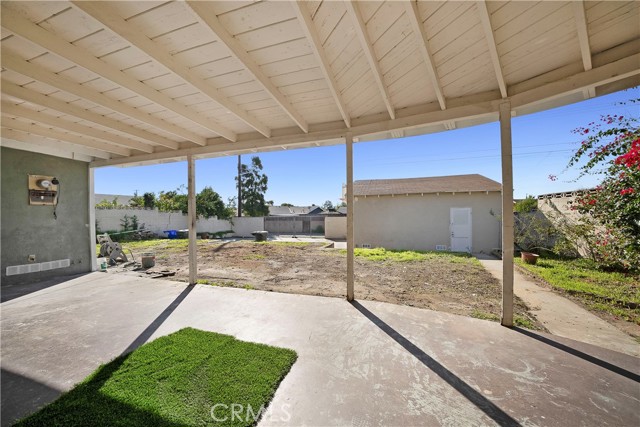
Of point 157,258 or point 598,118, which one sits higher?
point 598,118

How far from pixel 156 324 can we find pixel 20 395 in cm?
136

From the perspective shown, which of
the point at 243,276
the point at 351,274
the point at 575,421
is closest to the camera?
the point at 575,421

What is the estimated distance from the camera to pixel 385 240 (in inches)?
473

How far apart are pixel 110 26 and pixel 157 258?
857 cm

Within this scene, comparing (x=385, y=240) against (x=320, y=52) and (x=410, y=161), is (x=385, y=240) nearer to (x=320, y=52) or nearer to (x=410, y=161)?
(x=320, y=52)

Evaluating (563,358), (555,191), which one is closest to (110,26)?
(563,358)

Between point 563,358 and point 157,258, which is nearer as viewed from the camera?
point 563,358

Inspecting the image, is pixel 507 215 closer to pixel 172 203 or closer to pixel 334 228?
pixel 334 228

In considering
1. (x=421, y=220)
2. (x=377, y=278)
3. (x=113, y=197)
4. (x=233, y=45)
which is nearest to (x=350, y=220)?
(x=377, y=278)

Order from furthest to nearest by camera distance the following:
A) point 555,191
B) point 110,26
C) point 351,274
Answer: point 555,191, point 351,274, point 110,26

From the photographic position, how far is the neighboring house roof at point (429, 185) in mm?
10898

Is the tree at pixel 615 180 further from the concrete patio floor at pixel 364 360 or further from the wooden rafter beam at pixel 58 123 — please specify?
the wooden rafter beam at pixel 58 123

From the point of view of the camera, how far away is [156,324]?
3.30 metres

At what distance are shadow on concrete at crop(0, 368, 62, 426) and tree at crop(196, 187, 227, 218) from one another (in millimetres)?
17465
